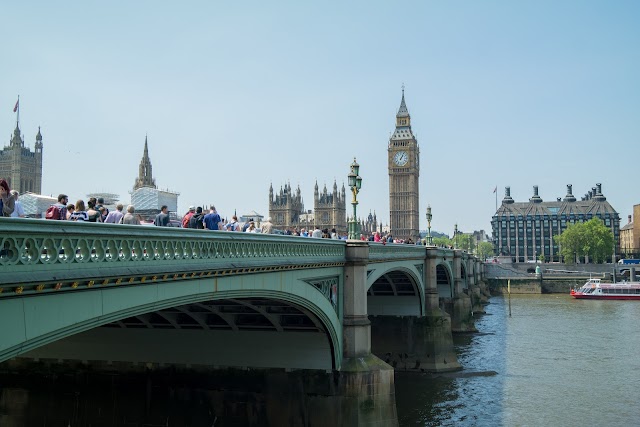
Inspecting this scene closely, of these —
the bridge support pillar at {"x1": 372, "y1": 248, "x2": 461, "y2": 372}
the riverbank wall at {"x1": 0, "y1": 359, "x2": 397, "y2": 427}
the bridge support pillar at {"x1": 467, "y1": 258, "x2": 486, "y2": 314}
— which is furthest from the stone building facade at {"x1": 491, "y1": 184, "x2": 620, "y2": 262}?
the riverbank wall at {"x1": 0, "y1": 359, "x2": 397, "y2": 427}

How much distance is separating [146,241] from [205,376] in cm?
1083

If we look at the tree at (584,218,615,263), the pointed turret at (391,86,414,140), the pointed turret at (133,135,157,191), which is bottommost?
the tree at (584,218,615,263)

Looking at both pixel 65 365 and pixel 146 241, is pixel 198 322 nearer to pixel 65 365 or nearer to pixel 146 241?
pixel 65 365

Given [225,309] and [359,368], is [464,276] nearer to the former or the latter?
[359,368]

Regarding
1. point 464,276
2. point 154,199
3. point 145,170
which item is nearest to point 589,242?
point 464,276

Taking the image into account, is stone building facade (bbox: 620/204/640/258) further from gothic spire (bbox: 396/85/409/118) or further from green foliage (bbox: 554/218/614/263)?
gothic spire (bbox: 396/85/409/118)

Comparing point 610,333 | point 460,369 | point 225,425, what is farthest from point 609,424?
point 610,333

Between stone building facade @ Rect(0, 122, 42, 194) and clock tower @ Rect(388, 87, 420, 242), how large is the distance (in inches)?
3056

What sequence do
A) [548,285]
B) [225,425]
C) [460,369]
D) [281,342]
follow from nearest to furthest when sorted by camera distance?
1. [225,425]
2. [281,342]
3. [460,369]
4. [548,285]

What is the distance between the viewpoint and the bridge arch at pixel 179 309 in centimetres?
795

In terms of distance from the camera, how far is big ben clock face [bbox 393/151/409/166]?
16562 cm

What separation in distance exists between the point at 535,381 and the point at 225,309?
743 inches

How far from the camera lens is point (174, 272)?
34.1 ft

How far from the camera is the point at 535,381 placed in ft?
107
